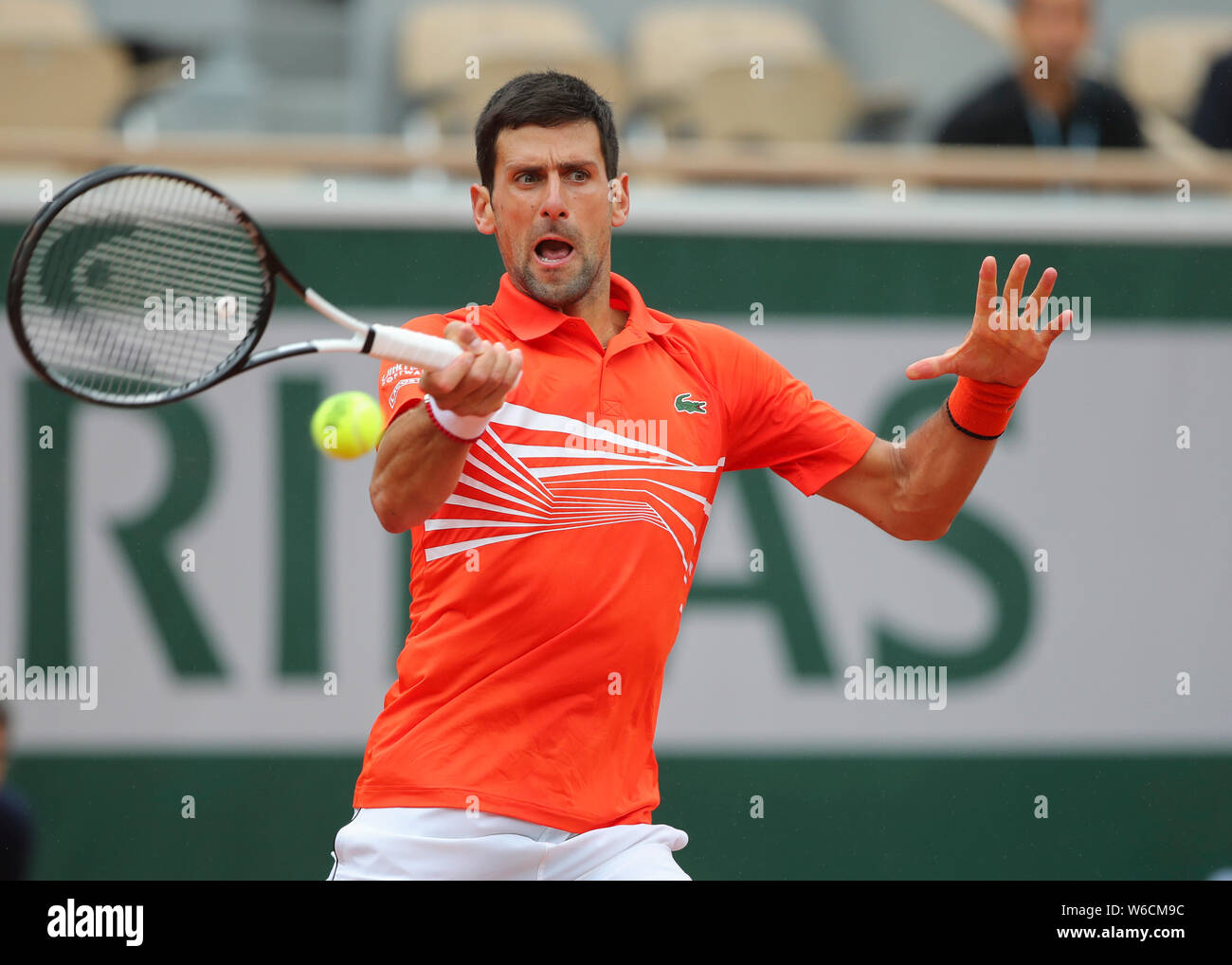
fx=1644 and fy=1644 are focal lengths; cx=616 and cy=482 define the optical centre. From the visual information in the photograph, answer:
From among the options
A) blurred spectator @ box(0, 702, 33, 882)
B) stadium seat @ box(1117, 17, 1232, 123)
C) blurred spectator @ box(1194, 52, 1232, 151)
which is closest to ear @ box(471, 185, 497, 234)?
blurred spectator @ box(0, 702, 33, 882)

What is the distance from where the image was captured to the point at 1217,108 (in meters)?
6.30

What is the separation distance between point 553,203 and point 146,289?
2.71ft

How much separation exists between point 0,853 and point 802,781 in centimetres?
256

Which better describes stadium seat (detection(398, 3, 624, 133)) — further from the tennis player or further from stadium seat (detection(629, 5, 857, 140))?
the tennis player

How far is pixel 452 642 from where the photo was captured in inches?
112

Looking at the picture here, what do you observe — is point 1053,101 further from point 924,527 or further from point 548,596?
point 548,596

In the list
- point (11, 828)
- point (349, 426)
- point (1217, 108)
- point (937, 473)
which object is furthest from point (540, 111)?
point (1217, 108)

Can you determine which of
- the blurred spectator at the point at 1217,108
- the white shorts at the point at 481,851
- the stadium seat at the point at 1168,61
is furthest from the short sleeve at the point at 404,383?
the stadium seat at the point at 1168,61

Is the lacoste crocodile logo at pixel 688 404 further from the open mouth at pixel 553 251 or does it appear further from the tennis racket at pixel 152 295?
the tennis racket at pixel 152 295

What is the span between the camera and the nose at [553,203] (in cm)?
296

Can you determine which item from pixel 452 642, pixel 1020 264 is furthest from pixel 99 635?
pixel 1020 264

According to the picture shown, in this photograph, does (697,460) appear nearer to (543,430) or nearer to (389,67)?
(543,430)

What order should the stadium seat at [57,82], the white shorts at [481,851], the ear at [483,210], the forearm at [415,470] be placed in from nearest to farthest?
the forearm at [415,470] < the white shorts at [481,851] < the ear at [483,210] < the stadium seat at [57,82]

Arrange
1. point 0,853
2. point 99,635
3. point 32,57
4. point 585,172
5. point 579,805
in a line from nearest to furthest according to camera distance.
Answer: point 579,805 < point 585,172 < point 0,853 < point 99,635 < point 32,57
